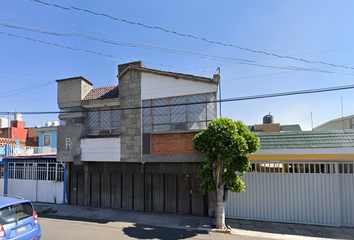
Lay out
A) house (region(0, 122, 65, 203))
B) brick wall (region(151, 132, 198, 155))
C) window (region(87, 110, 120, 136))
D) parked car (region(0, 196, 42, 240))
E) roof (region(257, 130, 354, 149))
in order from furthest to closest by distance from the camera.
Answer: house (region(0, 122, 65, 203)) → window (region(87, 110, 120, 136)) → brick wall (region(151, 132, 198, 155)) → roof (region(257, 130, 354, 149)) → parked car (region(0, 196, 42, 240))

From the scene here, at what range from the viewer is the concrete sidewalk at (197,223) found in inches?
281

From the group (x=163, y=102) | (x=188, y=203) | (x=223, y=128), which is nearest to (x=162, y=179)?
(x=188, y=203)

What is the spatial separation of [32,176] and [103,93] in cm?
672

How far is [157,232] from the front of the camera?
23.7 ft

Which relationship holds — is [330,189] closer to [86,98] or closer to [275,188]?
[275,188]

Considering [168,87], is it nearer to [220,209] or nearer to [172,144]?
[172,144]

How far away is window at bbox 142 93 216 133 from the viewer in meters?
9.02

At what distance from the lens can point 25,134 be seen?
25719mm

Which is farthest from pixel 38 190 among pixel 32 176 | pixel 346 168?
pixel 346 168

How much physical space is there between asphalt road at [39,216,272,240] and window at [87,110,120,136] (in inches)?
168

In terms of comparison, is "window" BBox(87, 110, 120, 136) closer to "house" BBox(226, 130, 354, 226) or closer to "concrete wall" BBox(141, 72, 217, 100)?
Answer: "concrete wall" BBox(141, 72, 217, 100)

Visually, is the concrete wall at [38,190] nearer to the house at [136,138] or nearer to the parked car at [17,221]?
the house at [136,138]

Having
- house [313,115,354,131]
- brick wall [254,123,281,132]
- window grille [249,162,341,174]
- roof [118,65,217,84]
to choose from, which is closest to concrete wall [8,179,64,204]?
roof [118,65,217,84]

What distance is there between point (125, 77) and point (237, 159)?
6.71 metres
